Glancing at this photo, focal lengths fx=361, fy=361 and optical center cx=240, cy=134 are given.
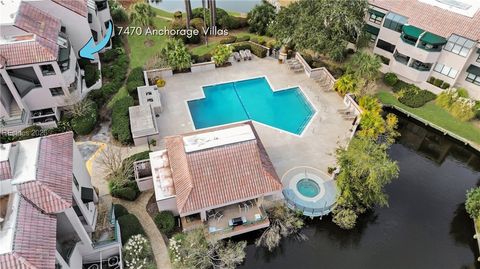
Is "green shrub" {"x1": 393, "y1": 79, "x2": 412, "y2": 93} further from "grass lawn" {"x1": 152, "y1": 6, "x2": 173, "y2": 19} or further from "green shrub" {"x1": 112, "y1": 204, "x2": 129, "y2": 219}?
"grass lawn" {"x1": 152, "y1": 6, "x2": 173, "y2": 19}

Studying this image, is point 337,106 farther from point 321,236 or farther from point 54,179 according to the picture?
point 54,179

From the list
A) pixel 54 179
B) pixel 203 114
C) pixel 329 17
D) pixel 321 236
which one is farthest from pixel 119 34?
pixel 321 236

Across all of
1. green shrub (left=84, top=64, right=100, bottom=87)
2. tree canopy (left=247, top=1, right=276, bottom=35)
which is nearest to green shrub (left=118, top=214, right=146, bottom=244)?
green shrub (left=84, top=64, right=100, bottom=87)

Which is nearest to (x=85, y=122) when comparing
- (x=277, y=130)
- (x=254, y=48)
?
(x=277, y=130)

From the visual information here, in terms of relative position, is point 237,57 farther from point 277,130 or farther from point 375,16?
point 375,16

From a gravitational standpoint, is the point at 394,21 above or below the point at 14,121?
above
